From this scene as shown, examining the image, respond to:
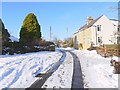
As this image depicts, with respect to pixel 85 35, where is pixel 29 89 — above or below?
below

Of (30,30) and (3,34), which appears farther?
(30,30)

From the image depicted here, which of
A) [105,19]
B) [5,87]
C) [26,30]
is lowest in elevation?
[5,87]

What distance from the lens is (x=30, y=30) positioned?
3872 cm

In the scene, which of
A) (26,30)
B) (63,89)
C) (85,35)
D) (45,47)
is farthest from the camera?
(85,35)

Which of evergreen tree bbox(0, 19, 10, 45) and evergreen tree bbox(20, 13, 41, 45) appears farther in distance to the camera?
evergreen tree bbox(20, 13, 41, 45)

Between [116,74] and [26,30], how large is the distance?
2700cm

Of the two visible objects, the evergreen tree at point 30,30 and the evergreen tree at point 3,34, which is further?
the evergreen tree at point 30,30

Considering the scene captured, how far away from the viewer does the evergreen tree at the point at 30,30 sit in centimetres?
3794

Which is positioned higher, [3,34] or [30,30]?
[30,30]

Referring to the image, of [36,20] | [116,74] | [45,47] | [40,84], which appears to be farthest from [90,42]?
[40,84]

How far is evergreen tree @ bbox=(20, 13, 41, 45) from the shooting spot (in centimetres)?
3794

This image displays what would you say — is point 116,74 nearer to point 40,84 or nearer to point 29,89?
point 40,84

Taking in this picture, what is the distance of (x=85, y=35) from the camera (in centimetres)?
5578

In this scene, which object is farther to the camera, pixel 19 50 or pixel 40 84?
pixel 19 50
